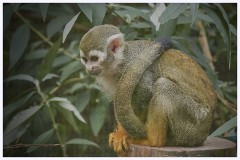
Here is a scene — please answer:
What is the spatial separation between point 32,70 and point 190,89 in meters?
1.83

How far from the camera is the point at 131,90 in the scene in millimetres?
2309

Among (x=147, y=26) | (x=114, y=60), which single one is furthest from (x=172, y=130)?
(x=147, y=26)

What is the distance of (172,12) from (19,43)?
44.0 inches

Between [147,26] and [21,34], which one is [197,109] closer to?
[147,26]

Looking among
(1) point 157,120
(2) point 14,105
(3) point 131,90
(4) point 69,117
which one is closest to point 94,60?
(3) point 131,90

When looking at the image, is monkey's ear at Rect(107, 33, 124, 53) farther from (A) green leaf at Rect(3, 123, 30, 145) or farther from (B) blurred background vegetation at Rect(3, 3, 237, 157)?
(A) green leaf at Rect(3, 123, 30, 145)

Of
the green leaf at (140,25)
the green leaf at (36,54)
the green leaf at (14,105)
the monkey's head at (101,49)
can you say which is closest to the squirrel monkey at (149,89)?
the monkey's head at (101,49)

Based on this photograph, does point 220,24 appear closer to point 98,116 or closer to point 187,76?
point 187,76

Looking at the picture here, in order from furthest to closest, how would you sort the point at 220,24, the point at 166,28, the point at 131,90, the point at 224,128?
the point at 166,28, the point at 220,24, the point at 224,128, the point at 131,90

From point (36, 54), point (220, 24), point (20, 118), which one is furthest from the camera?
point (36, 54)

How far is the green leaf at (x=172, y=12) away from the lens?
2.66 m

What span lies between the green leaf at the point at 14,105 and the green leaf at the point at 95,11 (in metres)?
0.83

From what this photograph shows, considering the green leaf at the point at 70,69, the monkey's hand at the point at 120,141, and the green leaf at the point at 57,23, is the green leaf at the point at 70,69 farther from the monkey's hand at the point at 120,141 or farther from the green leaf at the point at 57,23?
the monkey's hand at the point at 120,141

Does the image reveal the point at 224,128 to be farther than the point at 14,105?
No
